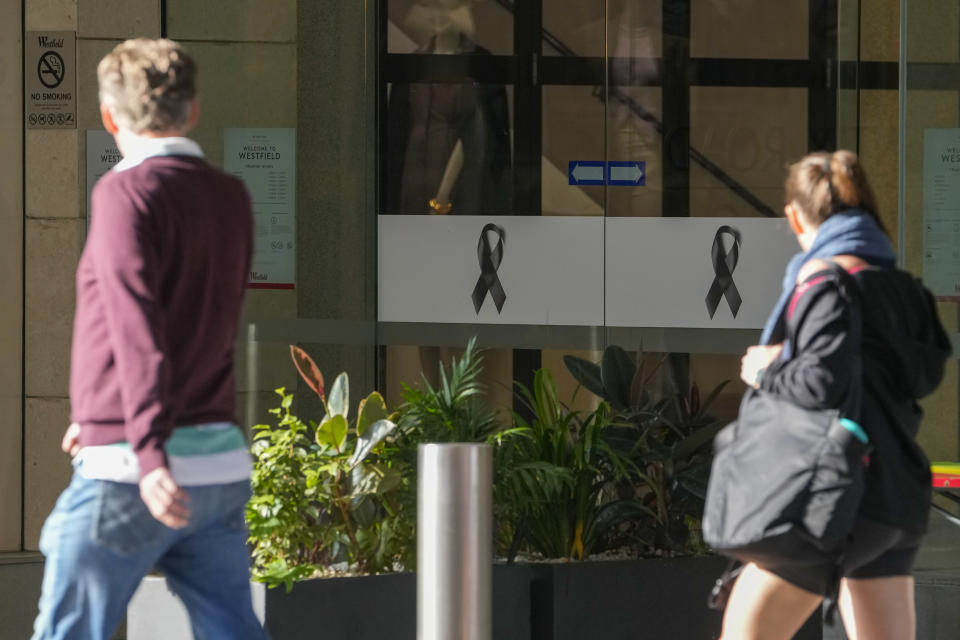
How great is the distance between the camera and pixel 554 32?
7.55 m

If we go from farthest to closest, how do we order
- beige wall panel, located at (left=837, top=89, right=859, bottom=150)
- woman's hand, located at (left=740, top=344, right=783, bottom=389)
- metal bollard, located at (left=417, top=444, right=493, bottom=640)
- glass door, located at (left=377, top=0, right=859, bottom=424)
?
glass door, located at (left=377, top=0, right=859, bottom=424), beige wall panel, located at (left=837, top=89, right=859, bottom=150), metal bollard, located at (left=417, top=444, right=493, bottom=640), woman's hand, located at (left=740, top=344, right=783, bottom=389)

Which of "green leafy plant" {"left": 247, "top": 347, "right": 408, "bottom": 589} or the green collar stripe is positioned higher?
the green collar stripe

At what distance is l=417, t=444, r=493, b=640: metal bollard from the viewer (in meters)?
3.63

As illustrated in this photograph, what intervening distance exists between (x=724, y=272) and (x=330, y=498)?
3179 mm

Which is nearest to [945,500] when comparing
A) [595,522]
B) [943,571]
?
[943,571]

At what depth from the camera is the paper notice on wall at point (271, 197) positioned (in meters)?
6.61

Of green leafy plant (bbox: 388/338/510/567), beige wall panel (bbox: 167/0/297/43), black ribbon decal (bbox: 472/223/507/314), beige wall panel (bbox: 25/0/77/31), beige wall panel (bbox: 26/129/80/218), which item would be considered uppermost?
Answer: beige wall panel (bbox: 25/0/77/31)

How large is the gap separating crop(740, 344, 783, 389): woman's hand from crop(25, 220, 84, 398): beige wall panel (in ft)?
14.7

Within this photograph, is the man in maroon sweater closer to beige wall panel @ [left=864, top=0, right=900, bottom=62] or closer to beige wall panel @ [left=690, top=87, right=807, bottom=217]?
beige wall panel @ [left=690, top=87, right=807, bottom=217]

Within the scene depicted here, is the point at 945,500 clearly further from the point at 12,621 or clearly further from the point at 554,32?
the point at 12,621

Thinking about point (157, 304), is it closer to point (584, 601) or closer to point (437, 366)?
point (584, 601)

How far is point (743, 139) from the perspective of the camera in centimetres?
754

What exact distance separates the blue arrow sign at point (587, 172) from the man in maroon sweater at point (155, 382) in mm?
4655

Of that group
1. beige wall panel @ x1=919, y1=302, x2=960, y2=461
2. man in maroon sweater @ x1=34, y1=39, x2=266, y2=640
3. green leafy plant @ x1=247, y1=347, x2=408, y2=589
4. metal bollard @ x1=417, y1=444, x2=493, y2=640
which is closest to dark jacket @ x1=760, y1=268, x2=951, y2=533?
metal bollard @ x1=417, y1=444, x2=493, y2=640
